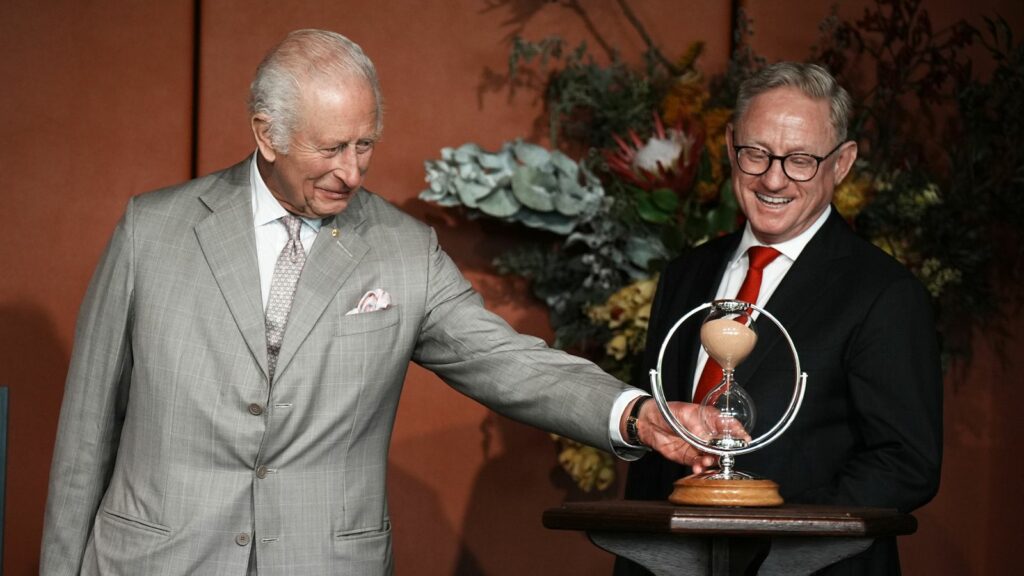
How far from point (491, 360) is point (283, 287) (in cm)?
43

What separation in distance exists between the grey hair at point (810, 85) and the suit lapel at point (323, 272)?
2.74 feet

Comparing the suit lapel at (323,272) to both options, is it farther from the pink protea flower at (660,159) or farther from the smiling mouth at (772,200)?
the pink protea flower at (660,159)

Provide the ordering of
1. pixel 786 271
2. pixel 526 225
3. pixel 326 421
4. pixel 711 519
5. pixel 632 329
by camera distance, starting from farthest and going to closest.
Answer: pixel 526 225, pixel 632 329, pixel 786 271, pixel 326 421, pixel 711 519

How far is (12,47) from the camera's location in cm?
351

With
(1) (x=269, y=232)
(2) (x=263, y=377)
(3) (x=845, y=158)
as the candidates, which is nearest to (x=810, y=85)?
(3) (x=845, y=158)

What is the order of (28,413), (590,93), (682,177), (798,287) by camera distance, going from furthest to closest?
(590,93), (28,413), (682,177), (798,287)

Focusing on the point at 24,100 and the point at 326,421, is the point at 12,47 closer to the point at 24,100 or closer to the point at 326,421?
the point at 24,100

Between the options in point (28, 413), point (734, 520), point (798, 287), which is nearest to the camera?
point (734, 520)

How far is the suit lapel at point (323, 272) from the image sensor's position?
247 centimetres

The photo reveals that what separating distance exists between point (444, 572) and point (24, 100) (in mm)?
1640

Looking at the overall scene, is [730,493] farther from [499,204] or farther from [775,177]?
[499,204]

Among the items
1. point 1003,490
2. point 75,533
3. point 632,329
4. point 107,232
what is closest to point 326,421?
point 75,533

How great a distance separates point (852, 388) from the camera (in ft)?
8.21

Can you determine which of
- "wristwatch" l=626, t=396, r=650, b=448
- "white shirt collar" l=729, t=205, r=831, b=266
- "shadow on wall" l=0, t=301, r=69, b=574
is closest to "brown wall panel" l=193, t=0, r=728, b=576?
"shadow on wall" l=0, t=301, r=69, b=574
